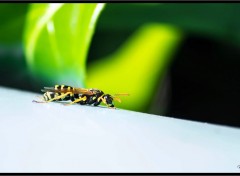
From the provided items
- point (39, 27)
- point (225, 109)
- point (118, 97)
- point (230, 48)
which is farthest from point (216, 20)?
point (39, 27)

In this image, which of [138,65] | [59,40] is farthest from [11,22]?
[138,65]

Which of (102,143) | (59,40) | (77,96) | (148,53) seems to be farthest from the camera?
(59,40)

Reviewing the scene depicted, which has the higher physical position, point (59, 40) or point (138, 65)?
point (59, 40)

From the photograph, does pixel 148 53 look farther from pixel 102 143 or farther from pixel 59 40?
pixel 102 143

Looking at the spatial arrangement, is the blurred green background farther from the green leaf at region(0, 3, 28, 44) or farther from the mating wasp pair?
the mating wasp pair

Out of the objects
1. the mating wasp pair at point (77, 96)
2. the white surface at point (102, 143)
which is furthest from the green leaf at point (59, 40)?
the white surface at point (102, 143)

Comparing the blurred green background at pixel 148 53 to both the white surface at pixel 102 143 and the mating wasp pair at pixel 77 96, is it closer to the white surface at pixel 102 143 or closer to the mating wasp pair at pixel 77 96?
the mating wasp pair at pixel 77 96

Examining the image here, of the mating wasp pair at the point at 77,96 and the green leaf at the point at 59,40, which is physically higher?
the green leaf at the point at 59,40
